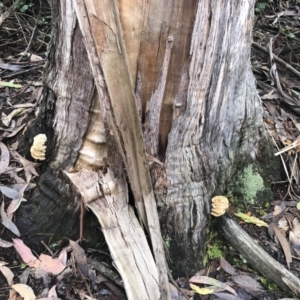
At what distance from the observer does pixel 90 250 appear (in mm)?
2014

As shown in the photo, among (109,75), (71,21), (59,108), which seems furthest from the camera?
(59,108)

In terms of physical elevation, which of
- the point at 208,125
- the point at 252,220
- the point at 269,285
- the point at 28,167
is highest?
the point at 208,125

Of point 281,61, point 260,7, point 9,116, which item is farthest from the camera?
point 260,7

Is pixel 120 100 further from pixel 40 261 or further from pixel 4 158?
pixel 4 158

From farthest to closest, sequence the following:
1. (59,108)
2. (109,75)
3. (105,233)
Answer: (59,108) < (105,233) < (109,75)

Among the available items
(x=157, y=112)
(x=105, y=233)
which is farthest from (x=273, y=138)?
(x=105, y=233)

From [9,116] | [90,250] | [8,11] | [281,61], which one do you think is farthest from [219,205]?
[8,11]

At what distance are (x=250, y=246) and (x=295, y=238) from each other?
11.7 inches

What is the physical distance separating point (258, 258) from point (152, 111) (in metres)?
0.82

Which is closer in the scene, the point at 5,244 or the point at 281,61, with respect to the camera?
the point at 5,244

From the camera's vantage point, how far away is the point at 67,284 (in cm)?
190

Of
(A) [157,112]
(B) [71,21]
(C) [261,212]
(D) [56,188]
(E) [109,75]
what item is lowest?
(C) [261,212]

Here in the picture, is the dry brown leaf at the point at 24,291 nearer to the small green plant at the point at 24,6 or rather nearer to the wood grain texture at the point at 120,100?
the wood grain texture at the point at 120,100

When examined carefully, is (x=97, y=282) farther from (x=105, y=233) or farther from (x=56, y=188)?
(x=56, y=188)
